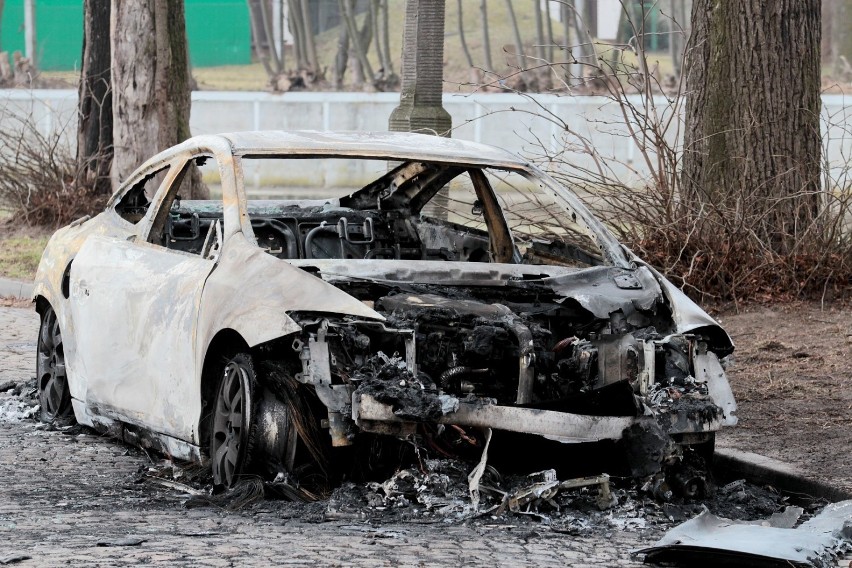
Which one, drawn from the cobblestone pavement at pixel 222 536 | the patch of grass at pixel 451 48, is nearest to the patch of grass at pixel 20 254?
the cobblestone pavement at pixel 222 536

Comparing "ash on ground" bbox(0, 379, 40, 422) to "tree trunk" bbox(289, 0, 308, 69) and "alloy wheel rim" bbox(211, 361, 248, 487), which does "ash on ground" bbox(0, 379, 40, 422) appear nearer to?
"alloy wheel rim" bbox(211, 361, 248, 487)

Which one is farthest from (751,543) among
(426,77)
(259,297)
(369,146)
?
(426,77)

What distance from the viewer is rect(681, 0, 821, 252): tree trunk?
1160cm

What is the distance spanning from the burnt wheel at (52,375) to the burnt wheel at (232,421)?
1.98 m

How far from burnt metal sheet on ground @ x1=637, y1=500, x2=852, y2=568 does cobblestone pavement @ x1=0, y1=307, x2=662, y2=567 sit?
18cm

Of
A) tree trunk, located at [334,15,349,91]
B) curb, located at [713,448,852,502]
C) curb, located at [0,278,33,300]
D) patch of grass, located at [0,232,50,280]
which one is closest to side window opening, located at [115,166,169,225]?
curb, located at [713,448,852,502]

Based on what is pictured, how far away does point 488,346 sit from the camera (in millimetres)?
6355

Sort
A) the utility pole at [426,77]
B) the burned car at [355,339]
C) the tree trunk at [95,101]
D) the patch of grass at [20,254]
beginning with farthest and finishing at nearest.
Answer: the tree trunk at [95,101] → the patch of grass at [20,254] → the utility pole at [426,77] → the burned car at [355,339]

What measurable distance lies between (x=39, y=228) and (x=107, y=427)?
11.1 m

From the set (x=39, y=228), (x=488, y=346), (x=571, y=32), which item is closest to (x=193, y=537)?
(x=488, y=346)

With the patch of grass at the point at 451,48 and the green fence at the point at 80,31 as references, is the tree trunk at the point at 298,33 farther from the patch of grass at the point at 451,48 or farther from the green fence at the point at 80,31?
the green fence at the point at 80,31

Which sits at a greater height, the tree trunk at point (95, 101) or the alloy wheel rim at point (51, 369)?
the tree trunk at point (95, 101)

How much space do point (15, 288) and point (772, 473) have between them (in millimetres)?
9558

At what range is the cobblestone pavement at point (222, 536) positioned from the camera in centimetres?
529
